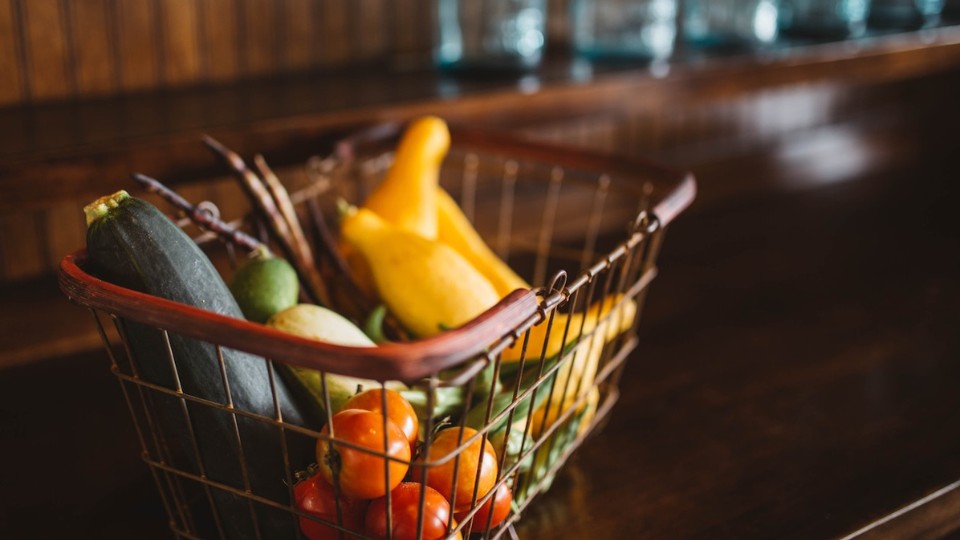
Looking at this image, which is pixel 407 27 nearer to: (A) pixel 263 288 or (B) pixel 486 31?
(B) pixel 486 31

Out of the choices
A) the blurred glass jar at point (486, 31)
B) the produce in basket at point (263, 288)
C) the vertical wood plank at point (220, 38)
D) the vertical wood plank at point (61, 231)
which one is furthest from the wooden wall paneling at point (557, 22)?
the produce in basket at point (263, 288)

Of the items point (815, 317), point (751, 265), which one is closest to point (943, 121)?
point (751, 265)

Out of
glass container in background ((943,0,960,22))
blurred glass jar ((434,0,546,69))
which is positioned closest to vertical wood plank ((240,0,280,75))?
blurred glass jar ((434,0,546,69))

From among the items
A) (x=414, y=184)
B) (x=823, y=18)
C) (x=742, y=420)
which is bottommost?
(x=742, y=420)

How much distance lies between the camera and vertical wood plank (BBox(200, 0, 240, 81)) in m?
1.03

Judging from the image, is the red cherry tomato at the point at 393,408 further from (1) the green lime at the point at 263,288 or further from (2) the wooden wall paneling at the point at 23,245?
(2) the wooden wall paneling at the point at 23,245

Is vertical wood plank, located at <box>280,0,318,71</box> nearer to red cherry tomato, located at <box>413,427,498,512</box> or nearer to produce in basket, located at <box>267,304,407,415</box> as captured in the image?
produce in basket, located at <box>267,304,407,415</box>

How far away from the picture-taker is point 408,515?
1.47ft

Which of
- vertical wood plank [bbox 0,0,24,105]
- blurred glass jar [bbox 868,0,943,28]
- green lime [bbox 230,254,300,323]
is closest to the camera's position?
green lime [bbox 230,254,300,323]

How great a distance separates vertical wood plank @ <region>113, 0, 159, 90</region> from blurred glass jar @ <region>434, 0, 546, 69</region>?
384 mm

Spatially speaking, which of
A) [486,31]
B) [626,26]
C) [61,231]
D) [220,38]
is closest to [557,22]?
[626,26]

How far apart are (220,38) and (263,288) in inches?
22.5

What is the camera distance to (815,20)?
5.14 feet

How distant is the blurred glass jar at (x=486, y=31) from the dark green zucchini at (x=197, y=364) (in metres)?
0.75
